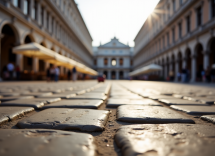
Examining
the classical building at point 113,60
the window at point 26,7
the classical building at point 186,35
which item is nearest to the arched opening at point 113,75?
the classical building at point 113,60

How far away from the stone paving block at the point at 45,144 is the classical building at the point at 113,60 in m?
65.5

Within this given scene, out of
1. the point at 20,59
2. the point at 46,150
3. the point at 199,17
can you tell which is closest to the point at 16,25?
the point at 20,59

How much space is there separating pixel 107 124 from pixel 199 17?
2200 centimetres

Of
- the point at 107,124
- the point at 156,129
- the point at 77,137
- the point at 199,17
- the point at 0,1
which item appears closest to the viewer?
the point at 77,137

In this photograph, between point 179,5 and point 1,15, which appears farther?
point 179,5

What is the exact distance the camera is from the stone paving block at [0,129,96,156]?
598 mm

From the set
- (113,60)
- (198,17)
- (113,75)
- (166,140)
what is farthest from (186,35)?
(113,60)

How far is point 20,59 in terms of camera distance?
50.5 feet

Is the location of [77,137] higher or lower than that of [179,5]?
lower

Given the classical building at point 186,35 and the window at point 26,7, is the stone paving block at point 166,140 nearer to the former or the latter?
the classical building at point 186,35

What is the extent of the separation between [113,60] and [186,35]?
49.5 meters

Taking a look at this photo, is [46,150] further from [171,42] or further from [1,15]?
[171,42]

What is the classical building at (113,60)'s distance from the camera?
67.2 m

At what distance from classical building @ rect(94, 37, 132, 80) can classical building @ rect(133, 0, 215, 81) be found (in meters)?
32.1
